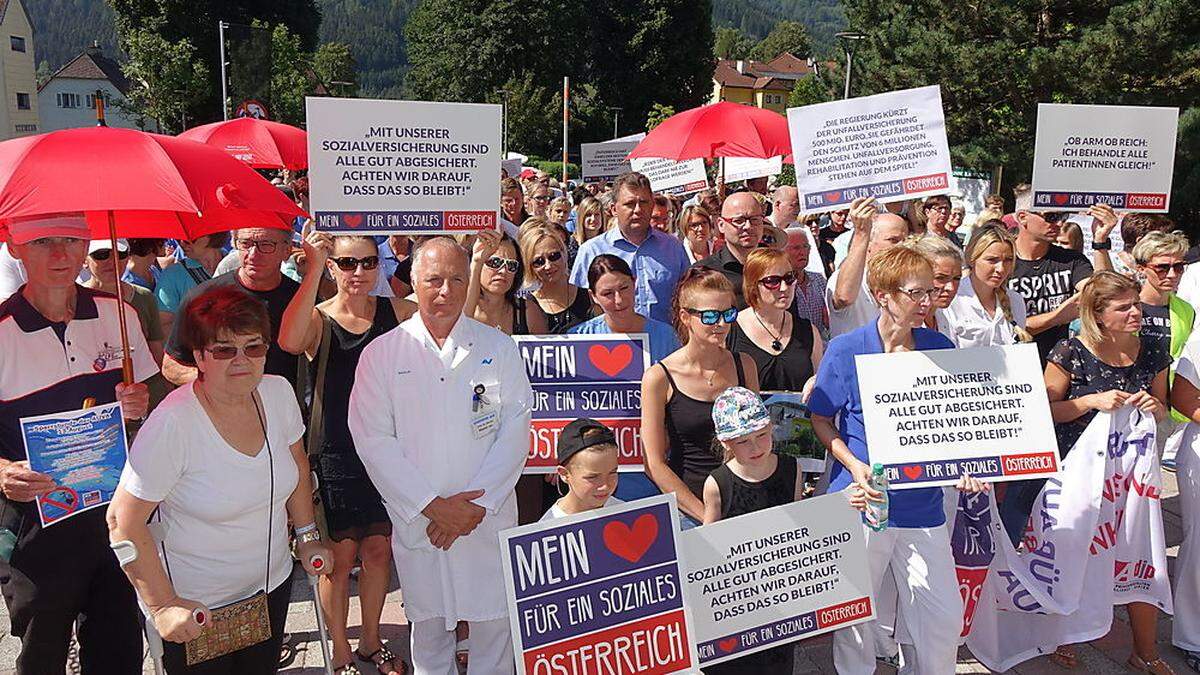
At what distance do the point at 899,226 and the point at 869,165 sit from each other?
0.68 m

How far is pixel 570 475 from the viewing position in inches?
138

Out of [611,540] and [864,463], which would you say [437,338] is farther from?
[864,463]

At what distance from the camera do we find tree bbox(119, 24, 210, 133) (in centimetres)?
3704

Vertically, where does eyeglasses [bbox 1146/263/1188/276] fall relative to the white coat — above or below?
above

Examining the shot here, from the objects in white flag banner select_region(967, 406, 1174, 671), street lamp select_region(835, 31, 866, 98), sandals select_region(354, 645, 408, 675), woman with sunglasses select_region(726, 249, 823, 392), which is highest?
street lamp select_region(835, 31, 866, 98)

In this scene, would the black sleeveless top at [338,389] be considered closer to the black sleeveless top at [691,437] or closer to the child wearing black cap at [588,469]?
the child wearing black cap at [588,469]

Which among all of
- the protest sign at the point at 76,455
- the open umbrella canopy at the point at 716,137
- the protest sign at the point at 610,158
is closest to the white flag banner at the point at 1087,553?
the protest sign at the point at 76,455

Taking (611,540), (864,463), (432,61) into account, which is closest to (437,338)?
(611,540)

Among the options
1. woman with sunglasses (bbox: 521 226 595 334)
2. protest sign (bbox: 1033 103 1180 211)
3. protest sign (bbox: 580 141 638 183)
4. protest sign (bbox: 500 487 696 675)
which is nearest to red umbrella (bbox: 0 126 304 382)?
protest sign (bbox: 500 487 696 675)

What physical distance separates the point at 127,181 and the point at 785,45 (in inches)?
6468

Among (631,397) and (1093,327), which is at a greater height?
(1093,327)

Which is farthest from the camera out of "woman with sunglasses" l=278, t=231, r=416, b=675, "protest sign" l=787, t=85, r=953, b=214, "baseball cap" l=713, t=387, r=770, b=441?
"protest sign" l=787, t=85, r=953, b=214

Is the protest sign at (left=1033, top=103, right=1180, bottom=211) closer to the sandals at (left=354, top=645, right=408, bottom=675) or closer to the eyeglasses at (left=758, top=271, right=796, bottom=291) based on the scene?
the eyeglasses at (left=758, top=271, right=796, bottom=291)

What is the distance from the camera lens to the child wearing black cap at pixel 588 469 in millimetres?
3453
